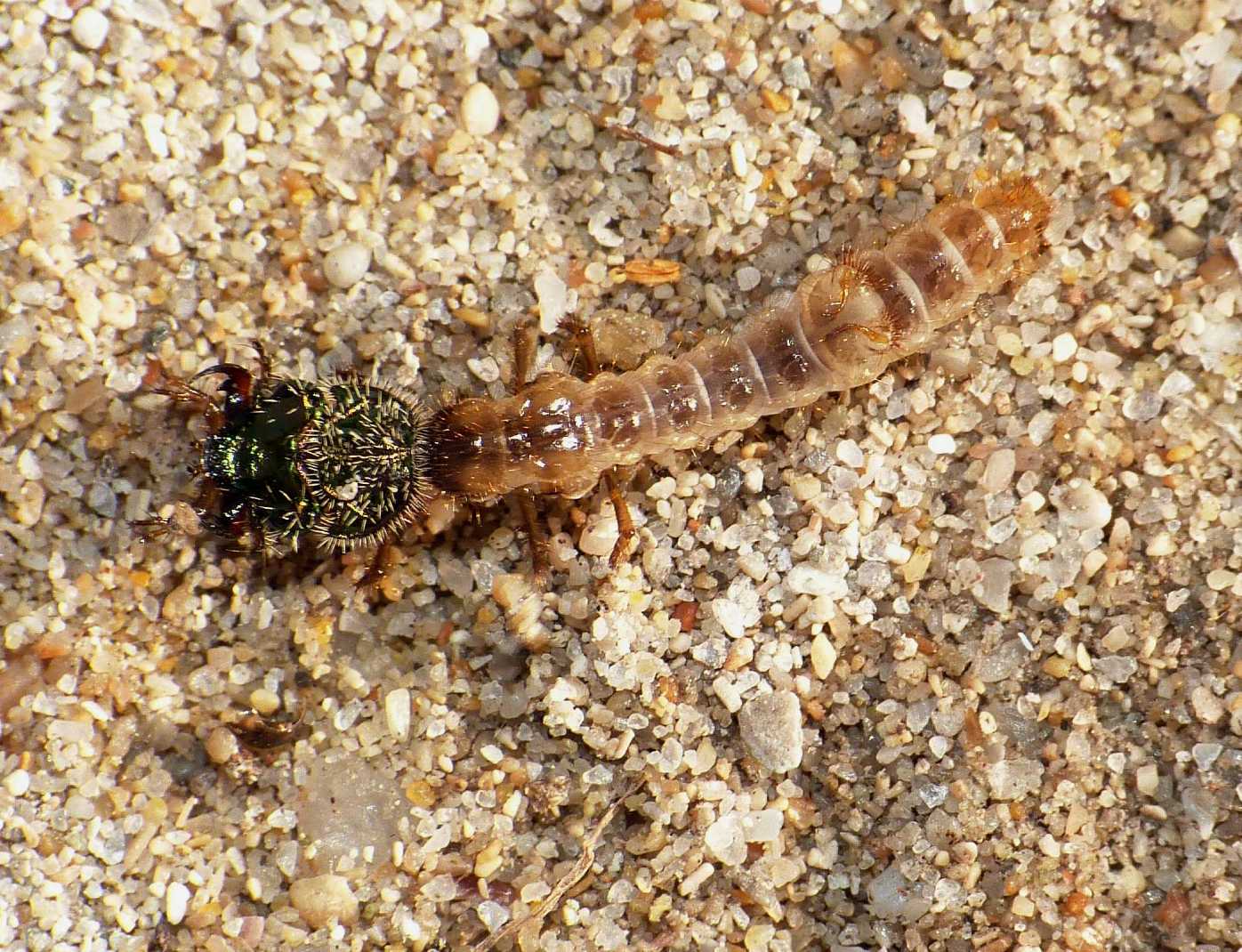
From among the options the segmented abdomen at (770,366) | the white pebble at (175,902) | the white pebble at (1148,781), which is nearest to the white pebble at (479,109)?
the segmented abdomen at (770,366)

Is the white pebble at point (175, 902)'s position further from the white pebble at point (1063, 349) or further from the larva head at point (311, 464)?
the white pebble at point (1063, 349)

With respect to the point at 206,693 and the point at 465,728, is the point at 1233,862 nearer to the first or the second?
the point at 465,728

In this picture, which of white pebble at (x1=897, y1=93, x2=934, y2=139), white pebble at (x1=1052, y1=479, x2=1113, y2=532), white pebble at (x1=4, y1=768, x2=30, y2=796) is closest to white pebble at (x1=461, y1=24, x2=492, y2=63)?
white pebble at (x1=897, y1=93, x2=934, y2=139)

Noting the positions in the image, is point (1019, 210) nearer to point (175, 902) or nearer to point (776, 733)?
point (776, 733)

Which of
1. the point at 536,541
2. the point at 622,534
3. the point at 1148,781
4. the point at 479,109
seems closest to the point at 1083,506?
the point at 1148,781

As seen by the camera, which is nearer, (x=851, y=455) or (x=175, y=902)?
(x=175, y=902)

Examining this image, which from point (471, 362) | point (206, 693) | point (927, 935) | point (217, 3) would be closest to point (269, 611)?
point (206, 693)
